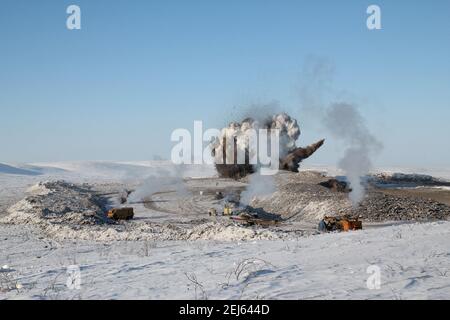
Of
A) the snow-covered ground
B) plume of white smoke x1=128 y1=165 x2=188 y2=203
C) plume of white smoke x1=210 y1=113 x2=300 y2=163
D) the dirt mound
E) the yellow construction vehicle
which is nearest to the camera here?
Result: the snow-covered ground

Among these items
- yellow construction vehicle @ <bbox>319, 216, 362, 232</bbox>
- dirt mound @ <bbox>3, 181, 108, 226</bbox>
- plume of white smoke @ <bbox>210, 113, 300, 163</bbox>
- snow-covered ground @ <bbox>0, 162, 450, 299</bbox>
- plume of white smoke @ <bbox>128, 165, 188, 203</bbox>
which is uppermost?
plume of white smoke @ <bbox>210, 113, 300, 163</bbox>

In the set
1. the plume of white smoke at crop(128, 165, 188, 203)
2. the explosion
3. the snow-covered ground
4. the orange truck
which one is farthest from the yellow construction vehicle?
the explosion

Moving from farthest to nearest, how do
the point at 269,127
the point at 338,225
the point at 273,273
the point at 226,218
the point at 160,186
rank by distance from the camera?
the point at 269,127 → the point at 160,186 → the point at 226,218 → the point at 338,225 → the point at 273,273

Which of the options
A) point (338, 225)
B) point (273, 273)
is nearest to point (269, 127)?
point (338, 225)

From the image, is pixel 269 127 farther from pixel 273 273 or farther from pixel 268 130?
pixel 273 273

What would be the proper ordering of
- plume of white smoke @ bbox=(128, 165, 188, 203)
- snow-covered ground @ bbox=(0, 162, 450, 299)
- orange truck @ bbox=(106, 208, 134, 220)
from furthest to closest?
plume of white smoke @ bbox=(128, 165, 188, 203), orange truck @ bbox=(106, 208, 134, 220), snow-covered ground @ bbox=(0, 162, 450, 299)

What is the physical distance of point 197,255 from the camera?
46.1 feet

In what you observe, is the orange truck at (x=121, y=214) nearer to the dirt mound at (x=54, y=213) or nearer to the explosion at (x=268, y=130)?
the dirt mound at (x=54, y=213)

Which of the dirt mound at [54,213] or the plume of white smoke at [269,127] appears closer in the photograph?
the dirt mound at [54,213]

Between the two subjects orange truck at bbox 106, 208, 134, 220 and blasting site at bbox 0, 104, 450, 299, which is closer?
blasting site at bbox 0, 104, 450, 299

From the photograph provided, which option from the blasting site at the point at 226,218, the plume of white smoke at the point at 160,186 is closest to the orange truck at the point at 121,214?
the blasting site at the point at 226,218

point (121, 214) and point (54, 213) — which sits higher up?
point (54, 213)

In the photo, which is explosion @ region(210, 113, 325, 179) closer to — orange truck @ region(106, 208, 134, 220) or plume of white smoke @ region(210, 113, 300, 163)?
plume of white smoke @ region(210, 113, 300, 163)
